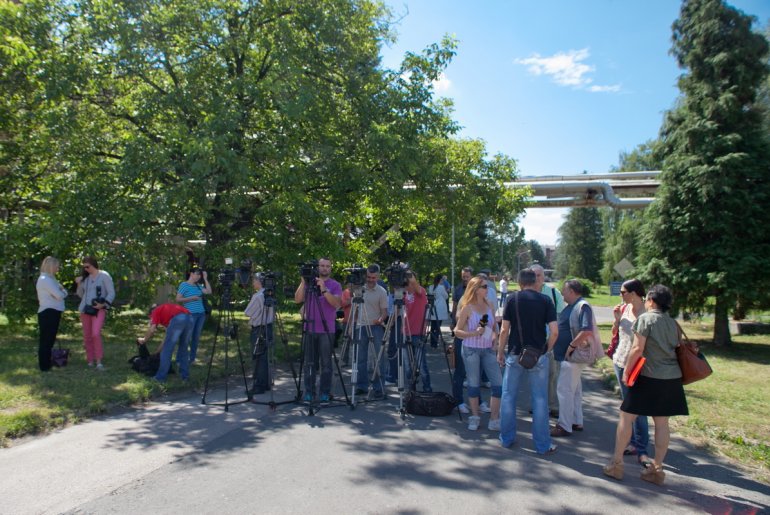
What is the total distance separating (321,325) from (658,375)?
4146 millimetres

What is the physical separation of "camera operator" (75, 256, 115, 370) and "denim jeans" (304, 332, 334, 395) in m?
3.78

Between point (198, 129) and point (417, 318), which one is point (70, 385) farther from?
point (417, 318)

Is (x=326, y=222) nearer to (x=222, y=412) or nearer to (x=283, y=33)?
(x=283, y=33)

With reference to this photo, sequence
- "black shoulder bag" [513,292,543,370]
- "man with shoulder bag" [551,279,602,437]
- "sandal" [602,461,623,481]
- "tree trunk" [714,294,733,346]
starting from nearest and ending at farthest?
1. "sandal" [602,461,623,481]
2. "black shoulder bag" [513,292,543,370]
3. "man with shoulder bag" [551,279,602,437]
4. "tree trunk" [714,294,733,346]

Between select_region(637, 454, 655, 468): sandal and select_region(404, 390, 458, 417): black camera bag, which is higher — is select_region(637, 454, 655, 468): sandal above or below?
below

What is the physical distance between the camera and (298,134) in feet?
36.1

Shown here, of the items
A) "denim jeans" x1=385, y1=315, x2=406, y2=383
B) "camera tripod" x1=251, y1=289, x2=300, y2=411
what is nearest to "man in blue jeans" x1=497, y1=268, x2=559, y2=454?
"denim jeans" x1=385, y1=315, x2=406, y2=383

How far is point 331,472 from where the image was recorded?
4605mm

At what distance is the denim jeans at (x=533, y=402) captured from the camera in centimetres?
526

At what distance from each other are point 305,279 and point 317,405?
1.65 metres

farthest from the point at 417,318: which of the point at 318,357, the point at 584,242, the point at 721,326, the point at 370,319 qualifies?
the point at 584,242

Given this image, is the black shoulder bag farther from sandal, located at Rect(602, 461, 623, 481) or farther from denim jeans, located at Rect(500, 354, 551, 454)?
sandal, located at Rect(602, 461, 623, 481)

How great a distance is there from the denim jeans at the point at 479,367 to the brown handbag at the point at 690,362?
6.72 ft

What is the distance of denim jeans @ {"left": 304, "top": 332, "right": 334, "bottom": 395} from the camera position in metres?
6.85
